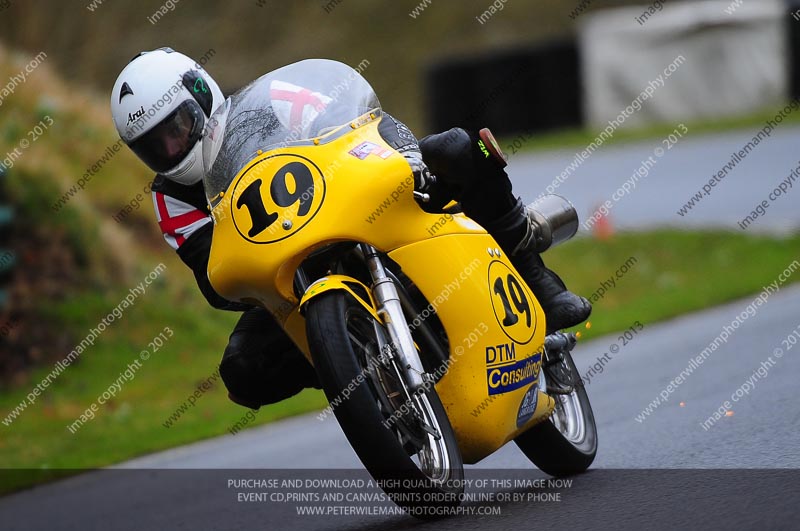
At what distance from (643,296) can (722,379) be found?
218 inches

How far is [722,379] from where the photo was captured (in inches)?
285

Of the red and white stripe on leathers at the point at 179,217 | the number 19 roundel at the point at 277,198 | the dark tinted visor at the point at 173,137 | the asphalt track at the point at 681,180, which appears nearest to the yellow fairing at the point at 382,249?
the number 19 roundel at the point at 277,198

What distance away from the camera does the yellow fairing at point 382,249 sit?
4.53 m

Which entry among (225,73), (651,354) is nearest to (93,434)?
(651,354)

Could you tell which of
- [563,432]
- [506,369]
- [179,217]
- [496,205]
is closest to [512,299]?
[506,369]

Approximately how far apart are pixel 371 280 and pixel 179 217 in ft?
3.36

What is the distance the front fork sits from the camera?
14.6ft

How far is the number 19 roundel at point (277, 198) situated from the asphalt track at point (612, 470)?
1150 millimetres

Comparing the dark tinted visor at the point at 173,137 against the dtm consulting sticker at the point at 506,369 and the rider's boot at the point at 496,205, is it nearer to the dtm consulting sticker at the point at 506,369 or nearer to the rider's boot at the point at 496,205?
the rider's boot at the point at 496,205

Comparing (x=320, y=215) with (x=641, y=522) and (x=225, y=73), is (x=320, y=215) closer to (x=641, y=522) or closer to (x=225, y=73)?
(x=641, y=522)

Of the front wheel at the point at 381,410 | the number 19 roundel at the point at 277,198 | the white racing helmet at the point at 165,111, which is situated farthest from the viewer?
the white racing helmet at the point at 165,111

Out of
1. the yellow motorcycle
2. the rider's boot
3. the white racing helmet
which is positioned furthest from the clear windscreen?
the rider's boot

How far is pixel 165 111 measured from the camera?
5035 mm

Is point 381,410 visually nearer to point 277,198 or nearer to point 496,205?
point 277,198
